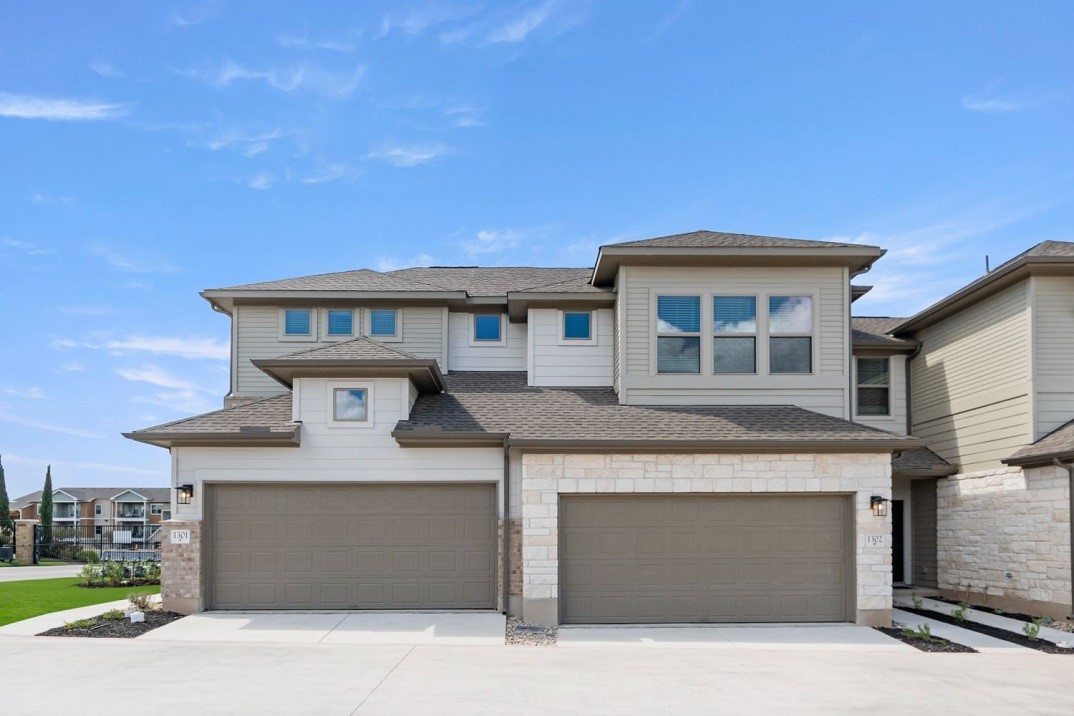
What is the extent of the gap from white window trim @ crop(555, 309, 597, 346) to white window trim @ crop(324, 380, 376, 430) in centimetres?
430

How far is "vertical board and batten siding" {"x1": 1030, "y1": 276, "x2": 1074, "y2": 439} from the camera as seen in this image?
15062 mm

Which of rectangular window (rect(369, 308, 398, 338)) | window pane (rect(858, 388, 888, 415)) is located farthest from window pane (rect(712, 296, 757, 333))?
rectangular window (rect(369, 308, 398, 338))

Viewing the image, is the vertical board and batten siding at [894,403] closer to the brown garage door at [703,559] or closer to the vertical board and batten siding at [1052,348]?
the vertical board and batten siding at [1052,348]

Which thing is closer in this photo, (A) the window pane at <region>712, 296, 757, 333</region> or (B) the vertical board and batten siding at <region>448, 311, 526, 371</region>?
(A) the window pane at <region>712, 296, 757, 333</region>

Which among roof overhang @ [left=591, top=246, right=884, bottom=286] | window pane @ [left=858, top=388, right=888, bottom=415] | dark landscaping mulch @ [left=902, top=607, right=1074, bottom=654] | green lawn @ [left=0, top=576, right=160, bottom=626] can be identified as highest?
roof overhang @ [left=591, top=246, right=884, bottom=286]

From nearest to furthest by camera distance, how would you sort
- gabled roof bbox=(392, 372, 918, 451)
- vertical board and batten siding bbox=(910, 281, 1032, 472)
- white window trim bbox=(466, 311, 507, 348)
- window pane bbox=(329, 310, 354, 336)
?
gabled roof bbox=(392, 372, 918, 451)
vertical board and batten siding bbox=(910, 281, 1032, 472)
window pane bbox=(329, 310, 354, 336)
white window trim bbox=(466, 311, 507, 348)

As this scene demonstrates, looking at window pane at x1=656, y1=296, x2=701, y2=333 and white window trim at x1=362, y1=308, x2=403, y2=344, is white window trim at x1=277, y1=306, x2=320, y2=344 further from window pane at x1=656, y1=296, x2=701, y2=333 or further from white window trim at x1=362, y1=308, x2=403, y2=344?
window pane at x1=656, y1=296, x2=701, y2=333

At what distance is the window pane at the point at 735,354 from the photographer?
52.4 ft

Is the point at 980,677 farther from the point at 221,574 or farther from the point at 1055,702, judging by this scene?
the point at 221,574

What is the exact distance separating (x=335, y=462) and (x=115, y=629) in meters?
4.00

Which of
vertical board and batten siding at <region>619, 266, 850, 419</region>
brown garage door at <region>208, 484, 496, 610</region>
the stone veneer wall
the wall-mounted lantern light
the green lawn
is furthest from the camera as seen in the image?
vertical board and batten siding at <region>619, 266, 850, 419</region>

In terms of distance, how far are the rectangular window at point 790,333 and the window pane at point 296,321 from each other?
31.3 ft

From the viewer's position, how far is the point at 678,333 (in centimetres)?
1598

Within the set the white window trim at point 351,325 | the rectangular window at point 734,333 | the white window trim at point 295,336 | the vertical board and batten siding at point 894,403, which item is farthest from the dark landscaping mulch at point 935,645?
the white window trim at point 295,336
